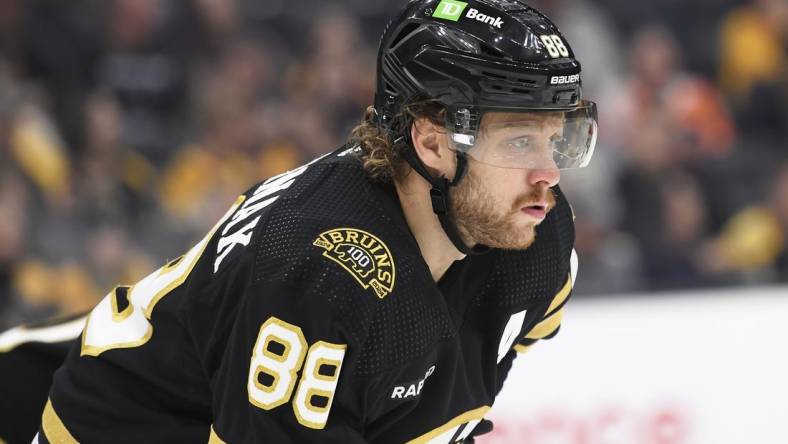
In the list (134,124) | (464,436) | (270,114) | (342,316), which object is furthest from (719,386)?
(134,124)

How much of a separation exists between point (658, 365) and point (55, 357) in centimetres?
223

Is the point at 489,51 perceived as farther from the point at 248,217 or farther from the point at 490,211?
the point at 248,217

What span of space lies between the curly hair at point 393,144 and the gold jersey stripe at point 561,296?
0.62 meters

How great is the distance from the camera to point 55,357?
9.72 feet

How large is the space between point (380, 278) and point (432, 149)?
33 centimetres

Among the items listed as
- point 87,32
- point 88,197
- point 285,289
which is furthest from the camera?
point 87,32

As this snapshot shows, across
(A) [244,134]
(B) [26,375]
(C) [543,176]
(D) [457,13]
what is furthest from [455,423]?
(A) [244,134]

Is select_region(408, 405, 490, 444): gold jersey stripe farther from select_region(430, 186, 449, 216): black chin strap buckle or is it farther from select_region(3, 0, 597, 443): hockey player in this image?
select_region(430, 186, 449, 216): black chin strap buckle

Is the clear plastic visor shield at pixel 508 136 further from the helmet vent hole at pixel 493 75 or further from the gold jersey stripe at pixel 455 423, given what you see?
the gold jersey stripe at pixel 455 423

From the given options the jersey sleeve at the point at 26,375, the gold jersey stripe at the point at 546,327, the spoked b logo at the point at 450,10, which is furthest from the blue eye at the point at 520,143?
the jersey sleeve at the point at 26,375

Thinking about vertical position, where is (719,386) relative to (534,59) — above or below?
below

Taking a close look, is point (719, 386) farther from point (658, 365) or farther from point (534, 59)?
point (534, 59)

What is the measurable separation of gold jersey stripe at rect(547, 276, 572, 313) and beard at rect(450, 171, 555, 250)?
0.47 metres

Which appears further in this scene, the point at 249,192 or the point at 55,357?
the point at 55,357
